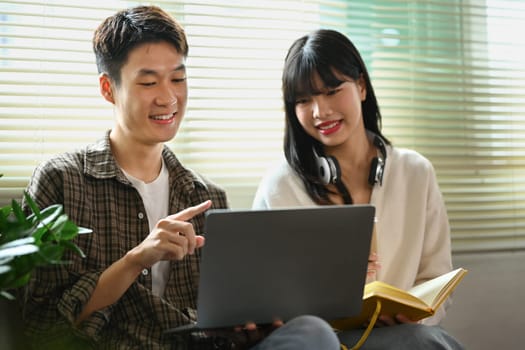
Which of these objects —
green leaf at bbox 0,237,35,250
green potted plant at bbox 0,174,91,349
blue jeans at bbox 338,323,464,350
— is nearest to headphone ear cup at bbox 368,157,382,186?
blue jeans at bbox 338,323,464,350

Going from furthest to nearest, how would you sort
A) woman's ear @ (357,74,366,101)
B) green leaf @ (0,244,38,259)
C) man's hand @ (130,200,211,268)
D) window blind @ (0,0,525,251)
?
woman's ear @ (357,74,366,101), window blind @ (0,0,525,251), man's hand @ (130,200,211,268), green leaf @ (0,244,38,259)

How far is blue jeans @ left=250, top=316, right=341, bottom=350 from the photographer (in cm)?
135

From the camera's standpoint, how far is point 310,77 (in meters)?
1.92

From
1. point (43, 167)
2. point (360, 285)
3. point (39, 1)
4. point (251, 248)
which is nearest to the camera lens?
point (251, 248)

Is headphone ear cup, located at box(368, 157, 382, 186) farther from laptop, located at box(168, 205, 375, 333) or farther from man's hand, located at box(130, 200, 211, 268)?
man's hand, located at box(130, 200, 211, 268)

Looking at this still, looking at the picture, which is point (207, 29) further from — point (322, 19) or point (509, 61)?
point (509, 61)

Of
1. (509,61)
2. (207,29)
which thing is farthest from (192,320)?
(509,61)

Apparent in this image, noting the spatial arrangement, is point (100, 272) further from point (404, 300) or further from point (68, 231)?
point (404, 300)

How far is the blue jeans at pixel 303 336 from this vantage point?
1.35 m

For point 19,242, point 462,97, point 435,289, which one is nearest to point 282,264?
point 435,289

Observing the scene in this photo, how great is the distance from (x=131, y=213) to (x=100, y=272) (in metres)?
0.19

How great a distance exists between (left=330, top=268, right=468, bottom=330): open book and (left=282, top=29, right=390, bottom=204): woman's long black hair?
43 centimetres

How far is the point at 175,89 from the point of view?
5.64 ft

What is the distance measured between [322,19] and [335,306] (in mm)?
1145
